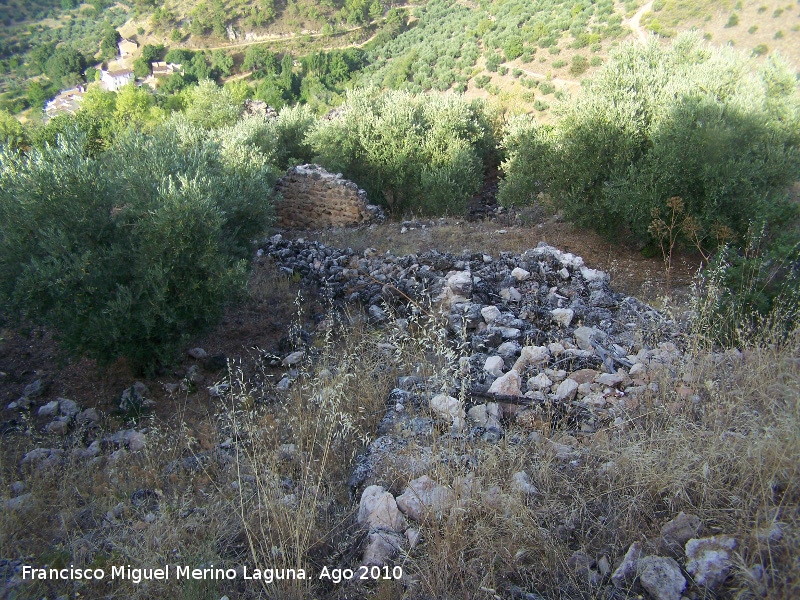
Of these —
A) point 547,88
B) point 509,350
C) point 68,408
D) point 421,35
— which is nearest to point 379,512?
point 509,350

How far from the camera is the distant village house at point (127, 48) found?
224 ft

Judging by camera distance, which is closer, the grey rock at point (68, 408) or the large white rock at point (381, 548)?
the large white rock at point (381, 548)

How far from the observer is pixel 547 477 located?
293 cm

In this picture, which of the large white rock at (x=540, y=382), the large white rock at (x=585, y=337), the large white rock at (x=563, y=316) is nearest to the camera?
the large white rock at (x=540, y=382)

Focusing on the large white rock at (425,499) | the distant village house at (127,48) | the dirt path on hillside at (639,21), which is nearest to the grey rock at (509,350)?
the large white rock at (425,499)

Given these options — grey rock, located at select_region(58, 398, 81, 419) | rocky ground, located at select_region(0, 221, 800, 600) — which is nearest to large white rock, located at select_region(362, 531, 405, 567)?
rocky ground, located at select_region(0, 221, 800, 600)

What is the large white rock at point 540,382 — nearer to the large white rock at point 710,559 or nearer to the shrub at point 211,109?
the large white rock at point 710,559

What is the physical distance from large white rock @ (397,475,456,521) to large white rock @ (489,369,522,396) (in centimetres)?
130

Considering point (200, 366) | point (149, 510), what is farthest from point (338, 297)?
point (149, 510)

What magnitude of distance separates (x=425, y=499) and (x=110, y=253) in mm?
5238

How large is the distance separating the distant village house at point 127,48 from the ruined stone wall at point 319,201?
2715 inches

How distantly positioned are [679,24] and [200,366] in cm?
3477

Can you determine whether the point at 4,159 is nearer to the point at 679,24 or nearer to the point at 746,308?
the point at 746,308

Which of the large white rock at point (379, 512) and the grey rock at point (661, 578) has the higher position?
the grey rock at point (661, 578)
